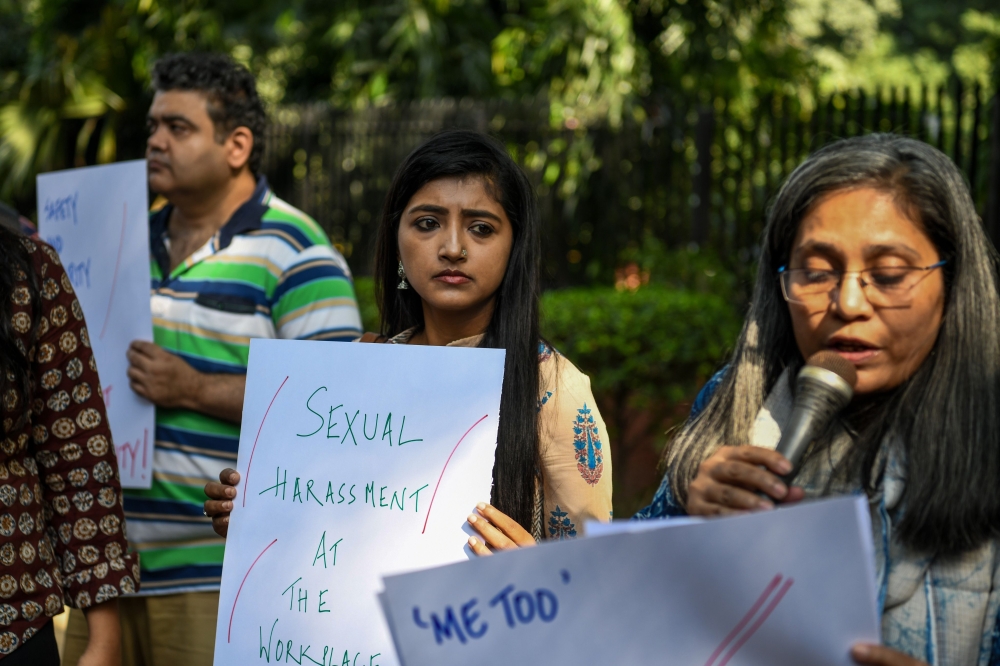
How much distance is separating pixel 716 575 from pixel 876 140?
83 centimetres

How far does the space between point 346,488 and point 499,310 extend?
565 millimetres

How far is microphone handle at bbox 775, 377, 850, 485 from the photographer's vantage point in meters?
1.37

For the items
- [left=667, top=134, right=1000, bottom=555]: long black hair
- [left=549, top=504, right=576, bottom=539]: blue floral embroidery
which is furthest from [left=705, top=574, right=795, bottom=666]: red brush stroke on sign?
[left=549, top=504, right=576, bottom=539]: blue floral embroidery

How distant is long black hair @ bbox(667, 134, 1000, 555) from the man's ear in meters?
2.12

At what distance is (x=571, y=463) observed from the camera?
2.07 m

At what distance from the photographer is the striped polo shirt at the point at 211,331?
296cm

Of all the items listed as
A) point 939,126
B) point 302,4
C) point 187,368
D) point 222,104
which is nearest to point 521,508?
point 187,368

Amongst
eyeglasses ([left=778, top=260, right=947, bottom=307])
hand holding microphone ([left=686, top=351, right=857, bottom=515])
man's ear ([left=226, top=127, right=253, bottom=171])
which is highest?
man's ear ([left=226, top=127, right=253, bottom=171])

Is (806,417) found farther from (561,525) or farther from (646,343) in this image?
(646,343)

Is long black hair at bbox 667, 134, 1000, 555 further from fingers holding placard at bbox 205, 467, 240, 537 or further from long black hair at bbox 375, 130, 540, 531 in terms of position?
fingers holding placard at bbox 205, 467, 240, 537

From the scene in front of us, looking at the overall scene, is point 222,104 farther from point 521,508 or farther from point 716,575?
point 716,575

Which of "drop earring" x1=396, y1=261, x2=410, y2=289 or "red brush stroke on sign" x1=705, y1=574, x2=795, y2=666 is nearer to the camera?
"red brush stroke on sign" x1=705, y1=574, x2=795, y2=666

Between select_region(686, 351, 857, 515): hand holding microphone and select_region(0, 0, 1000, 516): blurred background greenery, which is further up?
Answer: select_region(0, 0, 1000, 516): blurred background greenery

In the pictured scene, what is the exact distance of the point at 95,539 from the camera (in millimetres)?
2145
